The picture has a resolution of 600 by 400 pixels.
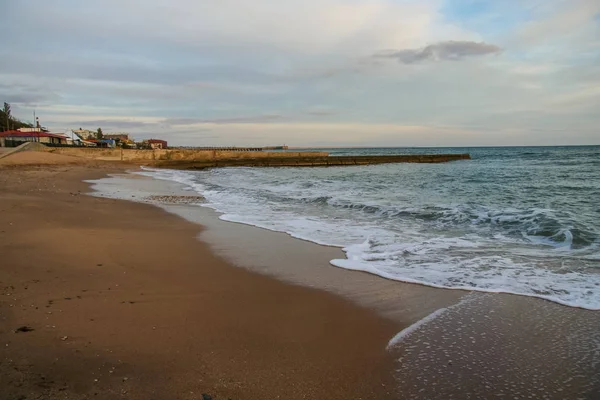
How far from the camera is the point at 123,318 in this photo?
11.8ft

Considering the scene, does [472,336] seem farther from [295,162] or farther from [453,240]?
[295,162]

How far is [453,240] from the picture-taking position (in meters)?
7.41

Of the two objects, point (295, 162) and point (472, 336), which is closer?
point (472, 336)

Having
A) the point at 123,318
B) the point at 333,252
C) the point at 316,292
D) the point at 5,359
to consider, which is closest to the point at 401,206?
the point at 333,252

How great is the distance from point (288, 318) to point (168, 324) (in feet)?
3.50

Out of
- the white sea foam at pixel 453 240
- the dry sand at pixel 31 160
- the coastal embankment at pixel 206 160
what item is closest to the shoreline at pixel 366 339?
the white sea foam at pixel 453 240

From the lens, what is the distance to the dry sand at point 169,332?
2.59m

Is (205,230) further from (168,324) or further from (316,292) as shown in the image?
(168,324)

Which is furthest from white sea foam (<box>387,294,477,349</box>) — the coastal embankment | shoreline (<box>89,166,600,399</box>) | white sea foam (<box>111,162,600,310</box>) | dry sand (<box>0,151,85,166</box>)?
the coastal embankment

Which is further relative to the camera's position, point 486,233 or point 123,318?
point 486,233

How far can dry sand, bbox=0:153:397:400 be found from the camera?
259 cm

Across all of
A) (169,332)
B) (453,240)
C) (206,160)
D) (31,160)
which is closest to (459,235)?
(453,240)

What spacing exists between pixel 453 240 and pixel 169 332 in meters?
5.60

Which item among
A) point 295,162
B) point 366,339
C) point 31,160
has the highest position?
point 31,160
